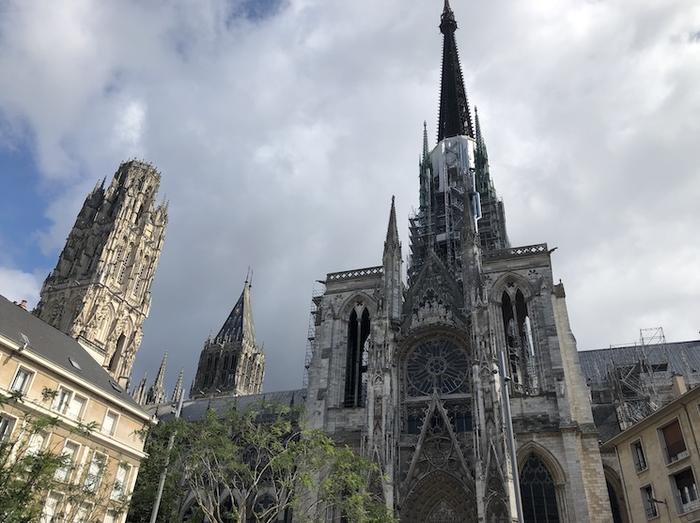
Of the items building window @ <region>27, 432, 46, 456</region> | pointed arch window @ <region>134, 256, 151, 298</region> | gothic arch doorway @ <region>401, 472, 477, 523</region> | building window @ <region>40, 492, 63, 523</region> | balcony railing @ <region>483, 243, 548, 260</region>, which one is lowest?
building window @ <region>40, 492, 63, 523</region>

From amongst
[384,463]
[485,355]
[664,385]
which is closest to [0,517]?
[384,463]

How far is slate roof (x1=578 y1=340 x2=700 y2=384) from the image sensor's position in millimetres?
38688

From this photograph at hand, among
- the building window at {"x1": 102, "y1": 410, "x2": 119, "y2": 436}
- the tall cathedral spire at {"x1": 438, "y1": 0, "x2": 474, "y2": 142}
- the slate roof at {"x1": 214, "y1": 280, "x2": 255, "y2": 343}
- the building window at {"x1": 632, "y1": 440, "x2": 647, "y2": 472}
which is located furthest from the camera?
the slate roof at {"x1": 214, "y1": 280, "x2": 255, "y2": 343}

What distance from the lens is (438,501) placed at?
28203mm

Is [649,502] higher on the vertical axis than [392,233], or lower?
lower

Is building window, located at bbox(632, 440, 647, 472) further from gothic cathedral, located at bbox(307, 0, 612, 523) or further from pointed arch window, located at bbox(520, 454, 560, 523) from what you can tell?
pointed arch window, located at bbox(520, 454, 560, 523)

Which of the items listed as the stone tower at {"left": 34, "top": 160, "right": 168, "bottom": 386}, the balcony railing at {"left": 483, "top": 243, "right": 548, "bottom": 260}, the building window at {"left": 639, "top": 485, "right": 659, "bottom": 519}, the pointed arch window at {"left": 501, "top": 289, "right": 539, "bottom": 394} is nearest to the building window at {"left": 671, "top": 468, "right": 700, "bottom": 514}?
the building window at {"left": 639, "top": 485, "right": 659, "bottom": 519}

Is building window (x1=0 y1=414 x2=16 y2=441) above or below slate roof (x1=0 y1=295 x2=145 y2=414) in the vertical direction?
below

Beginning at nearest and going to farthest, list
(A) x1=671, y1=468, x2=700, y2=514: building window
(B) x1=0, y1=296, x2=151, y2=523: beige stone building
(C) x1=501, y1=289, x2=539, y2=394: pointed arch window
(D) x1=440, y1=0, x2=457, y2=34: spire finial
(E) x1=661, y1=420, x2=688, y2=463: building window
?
(B) x1=0, y1=296, x2=151, y2=523: beige stone building, (A) x1=671, y1=468, x2=700, y2=514: building window, (E) x1=661, y1=420, x2=688, y2=463: building window, (C) x1=501, y1=289, x2=539, y2=394: pointed arch window, (D) x1=440, y1=0, x2=457, y2=34: spire finial

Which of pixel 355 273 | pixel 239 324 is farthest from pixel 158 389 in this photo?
pixel 355 273

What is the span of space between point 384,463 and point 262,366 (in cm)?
3532

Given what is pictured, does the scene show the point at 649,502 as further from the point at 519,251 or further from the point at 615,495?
the point at 519,251

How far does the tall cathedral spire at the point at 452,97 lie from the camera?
182 feet

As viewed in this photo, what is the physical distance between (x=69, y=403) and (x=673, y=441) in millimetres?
23173
